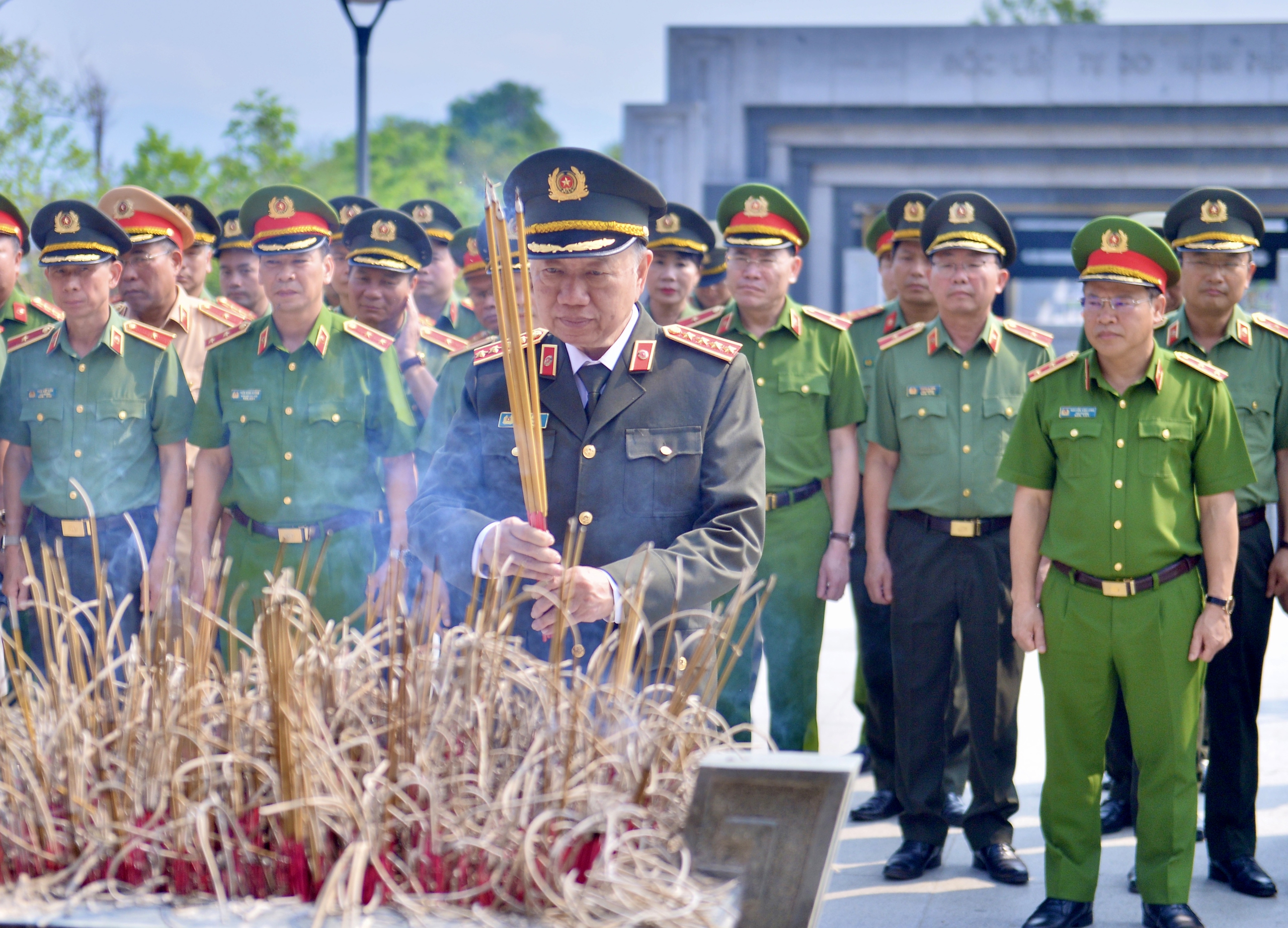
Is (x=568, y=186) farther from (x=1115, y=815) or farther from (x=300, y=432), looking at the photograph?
(x=1115, y=815)

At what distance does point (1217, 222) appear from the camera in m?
4.52

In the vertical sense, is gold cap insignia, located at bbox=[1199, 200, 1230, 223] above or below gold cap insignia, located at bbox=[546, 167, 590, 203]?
above

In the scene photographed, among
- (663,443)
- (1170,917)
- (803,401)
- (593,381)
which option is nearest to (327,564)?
(803,401)

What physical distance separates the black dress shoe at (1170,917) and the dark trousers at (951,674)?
61 cm

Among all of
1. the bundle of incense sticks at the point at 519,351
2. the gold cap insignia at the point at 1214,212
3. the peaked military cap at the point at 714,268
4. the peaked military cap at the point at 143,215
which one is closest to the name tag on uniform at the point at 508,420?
the bundle of incense sticks at the point at 519,351

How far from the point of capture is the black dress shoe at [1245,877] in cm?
411

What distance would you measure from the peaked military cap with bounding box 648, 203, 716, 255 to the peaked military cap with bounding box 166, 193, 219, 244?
236 centimetres

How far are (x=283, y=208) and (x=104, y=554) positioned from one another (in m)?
1.40

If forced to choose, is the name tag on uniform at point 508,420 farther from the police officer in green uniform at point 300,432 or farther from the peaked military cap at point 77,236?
the peaked military cap at point 77,236

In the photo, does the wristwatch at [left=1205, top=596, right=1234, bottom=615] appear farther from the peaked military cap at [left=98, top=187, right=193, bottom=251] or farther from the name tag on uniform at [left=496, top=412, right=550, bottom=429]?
the peaked military cap at [left=98, top=187, right=193, bottom=251]

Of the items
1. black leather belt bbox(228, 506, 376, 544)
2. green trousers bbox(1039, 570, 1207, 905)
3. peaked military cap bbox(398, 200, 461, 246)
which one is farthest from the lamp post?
green trousers bbox(1039, 570, 1207, 905)

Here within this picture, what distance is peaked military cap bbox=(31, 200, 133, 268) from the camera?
490 cm

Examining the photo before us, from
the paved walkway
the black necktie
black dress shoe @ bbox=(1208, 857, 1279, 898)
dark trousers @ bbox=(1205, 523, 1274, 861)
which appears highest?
the black necktie

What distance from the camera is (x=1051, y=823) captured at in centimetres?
390
